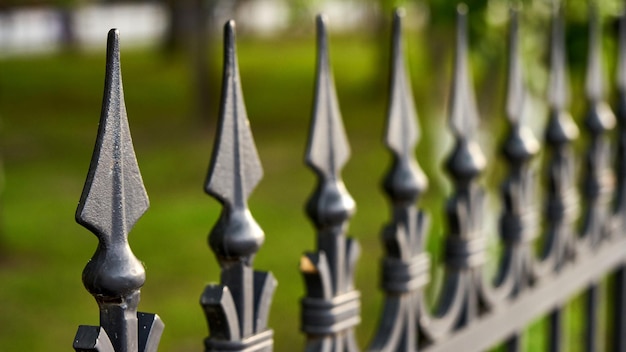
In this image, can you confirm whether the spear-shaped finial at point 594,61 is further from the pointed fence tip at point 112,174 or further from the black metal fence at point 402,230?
the pointed fence tip at point 112,174

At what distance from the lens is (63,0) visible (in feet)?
46.2

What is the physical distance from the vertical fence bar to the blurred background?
2.20 feet

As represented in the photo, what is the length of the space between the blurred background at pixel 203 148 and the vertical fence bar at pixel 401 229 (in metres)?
0.67

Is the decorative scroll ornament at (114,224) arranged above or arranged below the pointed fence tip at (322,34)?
below

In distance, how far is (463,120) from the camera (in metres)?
1.76

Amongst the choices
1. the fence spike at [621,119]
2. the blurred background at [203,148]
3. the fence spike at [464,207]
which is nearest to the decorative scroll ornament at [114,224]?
the fence spike at [464,207]

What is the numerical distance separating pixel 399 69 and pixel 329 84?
192 millimetres

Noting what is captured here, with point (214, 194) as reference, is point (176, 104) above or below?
above

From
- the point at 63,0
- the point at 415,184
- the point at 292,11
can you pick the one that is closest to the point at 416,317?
the point at 415,184

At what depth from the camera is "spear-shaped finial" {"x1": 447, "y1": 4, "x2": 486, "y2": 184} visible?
169cm

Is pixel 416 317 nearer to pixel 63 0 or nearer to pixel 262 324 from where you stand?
pixel 262 324

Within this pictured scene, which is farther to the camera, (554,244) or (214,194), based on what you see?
(554,244)

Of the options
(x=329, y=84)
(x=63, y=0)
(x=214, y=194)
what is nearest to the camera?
(x=214, y=194)

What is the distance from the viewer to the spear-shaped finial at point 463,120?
1690 millimetres
